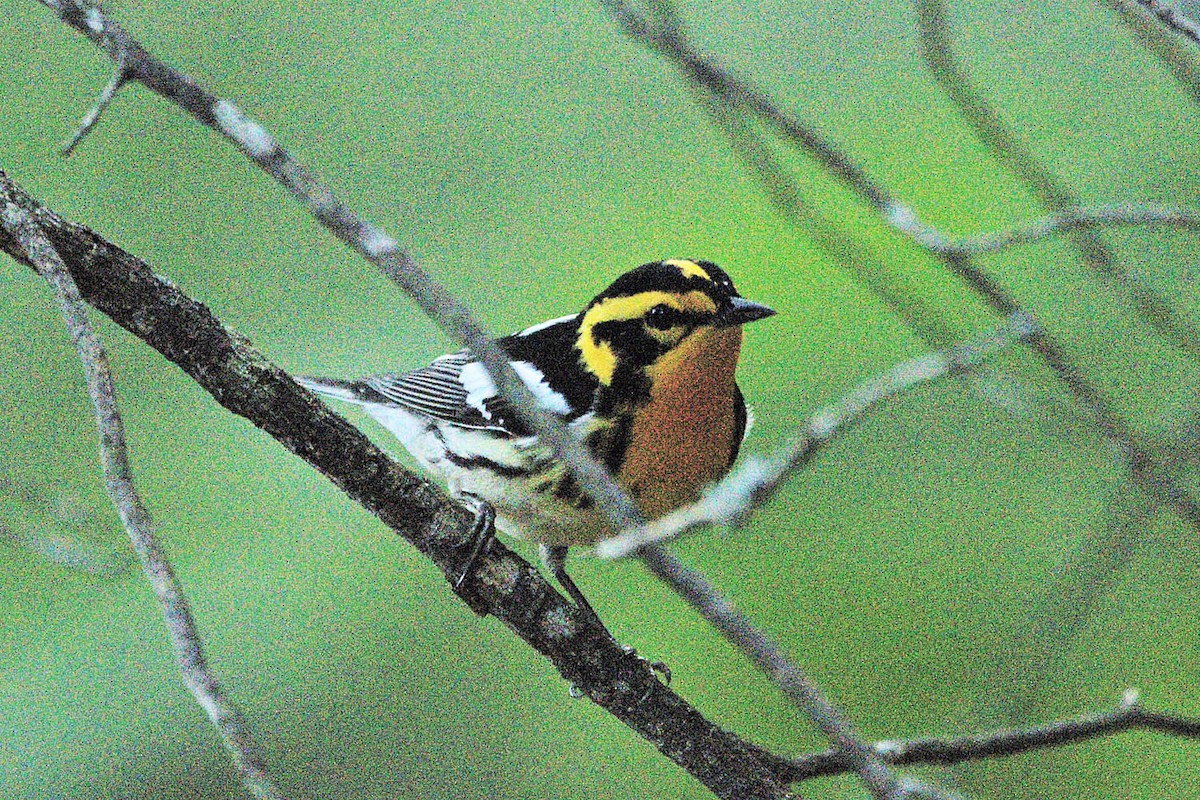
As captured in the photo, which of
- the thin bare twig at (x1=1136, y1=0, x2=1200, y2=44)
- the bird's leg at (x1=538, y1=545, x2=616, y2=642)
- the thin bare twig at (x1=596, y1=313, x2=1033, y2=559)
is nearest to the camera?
the thin bare twig at (x1=596, y1=313, x2=1033, y2=559)

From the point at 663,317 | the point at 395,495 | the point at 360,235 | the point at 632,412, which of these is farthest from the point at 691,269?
the point at 360,235

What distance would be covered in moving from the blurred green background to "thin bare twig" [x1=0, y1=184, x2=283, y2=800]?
3.66ft

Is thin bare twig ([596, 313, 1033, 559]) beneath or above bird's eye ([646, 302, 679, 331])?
beneath

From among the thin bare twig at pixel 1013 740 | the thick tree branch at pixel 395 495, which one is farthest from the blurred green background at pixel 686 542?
the thick tree branch at pixel 395 495

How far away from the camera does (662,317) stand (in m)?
2.18

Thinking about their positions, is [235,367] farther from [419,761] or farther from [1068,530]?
[1068,530]

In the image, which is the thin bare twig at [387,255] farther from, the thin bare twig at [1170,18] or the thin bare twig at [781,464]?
the thin bare twig at [1170,18]

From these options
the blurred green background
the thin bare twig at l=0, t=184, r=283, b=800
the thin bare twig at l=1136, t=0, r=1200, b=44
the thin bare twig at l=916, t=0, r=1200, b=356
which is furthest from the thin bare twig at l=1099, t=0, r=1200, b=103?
the thin bare twig at l=0, t=184, r=283, b=800

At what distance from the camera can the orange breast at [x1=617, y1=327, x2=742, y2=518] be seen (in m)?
2.10

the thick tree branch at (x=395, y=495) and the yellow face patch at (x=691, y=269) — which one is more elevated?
the yellow face patch at (x=691, y=269)

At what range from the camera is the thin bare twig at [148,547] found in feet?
2.79

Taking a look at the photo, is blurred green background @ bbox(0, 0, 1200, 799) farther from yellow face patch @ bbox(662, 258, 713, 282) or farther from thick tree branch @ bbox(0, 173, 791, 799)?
thick tree branch @ bbox(0, 173, 791, 799)

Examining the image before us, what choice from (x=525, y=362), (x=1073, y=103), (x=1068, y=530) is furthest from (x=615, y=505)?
(x=1073, y=103)

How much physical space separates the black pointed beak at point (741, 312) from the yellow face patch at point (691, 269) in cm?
6
